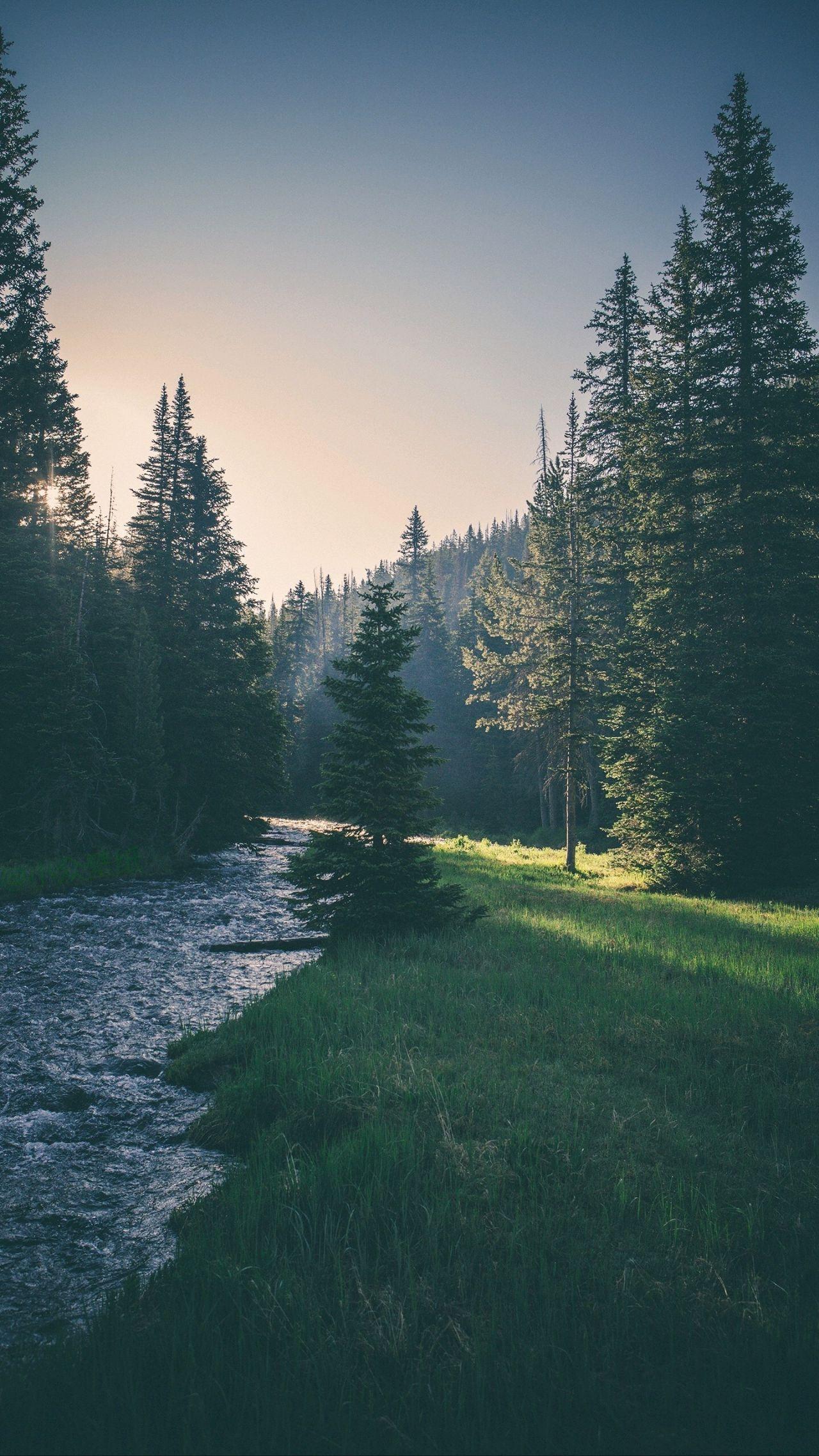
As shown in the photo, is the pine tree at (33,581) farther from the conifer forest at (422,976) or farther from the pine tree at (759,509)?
the pine tree at (759,509)

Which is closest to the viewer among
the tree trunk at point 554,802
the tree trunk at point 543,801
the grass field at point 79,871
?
the grass field at point 79,871

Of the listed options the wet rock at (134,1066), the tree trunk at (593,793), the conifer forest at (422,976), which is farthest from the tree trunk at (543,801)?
the wet rock at (134,1066)

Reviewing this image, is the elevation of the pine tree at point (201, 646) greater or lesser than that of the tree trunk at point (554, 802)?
greater

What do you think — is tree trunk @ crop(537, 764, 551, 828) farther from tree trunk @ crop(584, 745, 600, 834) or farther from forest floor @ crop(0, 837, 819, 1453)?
forest floor @ crop(0, 837, 819, 1453)

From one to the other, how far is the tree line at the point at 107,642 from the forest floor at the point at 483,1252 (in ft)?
47.7

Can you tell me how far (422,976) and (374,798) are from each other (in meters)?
3.32

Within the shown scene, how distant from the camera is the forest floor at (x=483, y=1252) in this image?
2566mm

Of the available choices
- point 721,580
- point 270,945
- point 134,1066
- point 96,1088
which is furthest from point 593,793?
point 96,1088

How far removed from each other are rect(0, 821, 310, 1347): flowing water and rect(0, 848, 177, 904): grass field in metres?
1.31

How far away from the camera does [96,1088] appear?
646 cm

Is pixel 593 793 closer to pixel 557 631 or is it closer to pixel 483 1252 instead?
pixel 557 631

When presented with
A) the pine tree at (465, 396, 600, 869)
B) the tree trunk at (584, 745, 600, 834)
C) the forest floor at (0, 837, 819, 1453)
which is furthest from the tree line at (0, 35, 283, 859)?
the tree trunk at (584, 745, 600, 834)

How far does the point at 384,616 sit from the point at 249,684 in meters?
16.0

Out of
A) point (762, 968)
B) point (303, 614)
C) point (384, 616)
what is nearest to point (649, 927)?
point (762, 968)
